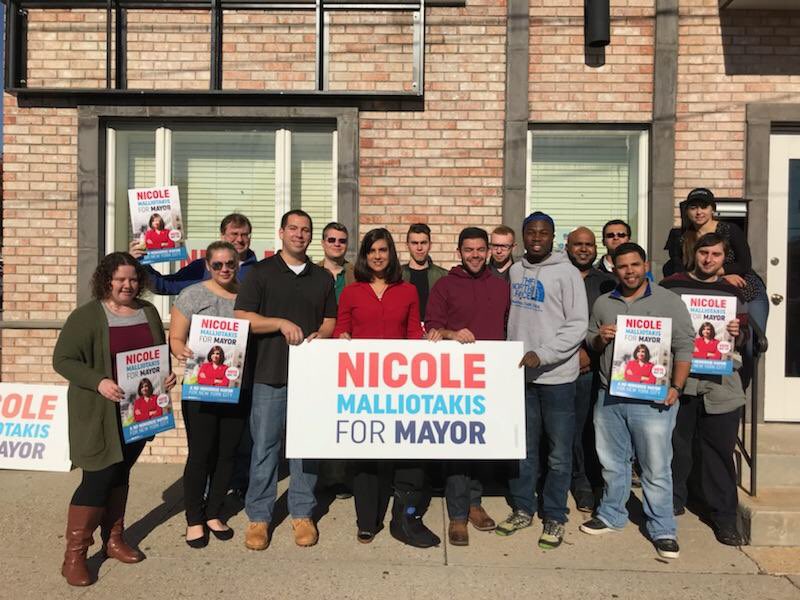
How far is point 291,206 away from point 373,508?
3110 mm

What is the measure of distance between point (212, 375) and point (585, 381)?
246cm

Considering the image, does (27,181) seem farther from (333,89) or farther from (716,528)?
(716,528)

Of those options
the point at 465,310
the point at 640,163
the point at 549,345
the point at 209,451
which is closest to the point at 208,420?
the point at 209,451

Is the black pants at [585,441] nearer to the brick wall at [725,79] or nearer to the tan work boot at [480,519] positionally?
the tan work boot at [480,519]

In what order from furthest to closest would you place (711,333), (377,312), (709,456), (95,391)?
(709,456), (711,333), (377,312), (95,391)

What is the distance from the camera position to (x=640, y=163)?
591 cm

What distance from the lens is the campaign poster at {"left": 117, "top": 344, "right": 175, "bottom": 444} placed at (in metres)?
3.50

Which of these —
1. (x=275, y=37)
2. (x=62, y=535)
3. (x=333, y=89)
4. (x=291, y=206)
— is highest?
(x=275, y=37)

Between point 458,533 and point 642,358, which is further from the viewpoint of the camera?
point 458,533

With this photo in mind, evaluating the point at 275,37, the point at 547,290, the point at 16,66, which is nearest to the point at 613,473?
the point at 547,290

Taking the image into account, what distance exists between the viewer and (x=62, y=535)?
4180mm

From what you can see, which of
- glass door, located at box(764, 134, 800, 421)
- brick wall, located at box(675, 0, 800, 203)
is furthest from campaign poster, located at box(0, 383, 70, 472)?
glass door, located at box(764, 134, 800, 421)

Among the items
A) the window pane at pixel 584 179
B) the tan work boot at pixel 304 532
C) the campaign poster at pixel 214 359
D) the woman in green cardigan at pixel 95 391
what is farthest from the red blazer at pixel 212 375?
the window pane at pixel 584 179

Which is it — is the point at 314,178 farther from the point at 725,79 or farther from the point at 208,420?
the point at 725,79
